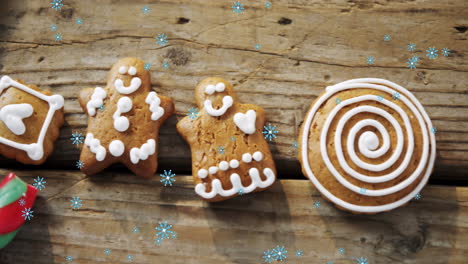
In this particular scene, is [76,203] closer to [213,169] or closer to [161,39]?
[213,169]

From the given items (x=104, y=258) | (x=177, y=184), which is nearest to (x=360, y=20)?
(x=177, y=184)

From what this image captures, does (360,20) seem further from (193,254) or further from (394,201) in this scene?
(193,254)

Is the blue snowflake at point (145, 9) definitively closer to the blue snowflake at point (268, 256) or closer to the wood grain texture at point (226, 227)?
the wood grain texture at point (226, 227)

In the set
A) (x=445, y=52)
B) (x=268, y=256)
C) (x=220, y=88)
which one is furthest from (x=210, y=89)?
(x=445, y=52)

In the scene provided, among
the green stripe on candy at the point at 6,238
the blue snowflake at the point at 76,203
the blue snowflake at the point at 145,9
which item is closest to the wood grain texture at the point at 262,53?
the blue snowflake at the point at 145,9

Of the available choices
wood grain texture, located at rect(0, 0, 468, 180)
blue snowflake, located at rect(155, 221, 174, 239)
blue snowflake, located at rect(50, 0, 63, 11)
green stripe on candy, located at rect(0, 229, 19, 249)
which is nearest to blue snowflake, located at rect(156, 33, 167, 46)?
wood grain texture, located at rect(0, 0, 468, 180)

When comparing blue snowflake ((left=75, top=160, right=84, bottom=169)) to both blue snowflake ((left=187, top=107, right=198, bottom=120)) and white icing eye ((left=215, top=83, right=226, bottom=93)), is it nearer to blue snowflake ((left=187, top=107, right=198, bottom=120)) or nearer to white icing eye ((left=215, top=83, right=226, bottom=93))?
blue snowflake ((left=187, top=107, right=198, bottom=120))
